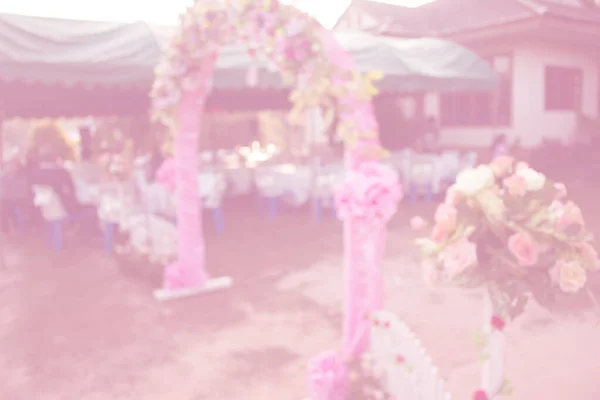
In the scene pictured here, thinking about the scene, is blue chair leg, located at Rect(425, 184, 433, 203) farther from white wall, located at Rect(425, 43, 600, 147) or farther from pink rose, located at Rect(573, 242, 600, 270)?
pink rose, located at Rect(573, 242, 600, 270)

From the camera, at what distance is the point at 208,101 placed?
46.4 feet

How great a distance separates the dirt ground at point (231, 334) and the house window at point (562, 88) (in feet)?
31.9

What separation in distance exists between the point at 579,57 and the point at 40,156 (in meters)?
13.3

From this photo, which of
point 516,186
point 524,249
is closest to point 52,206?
point 516,186

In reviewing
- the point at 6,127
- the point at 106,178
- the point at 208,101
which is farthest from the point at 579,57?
the point at 6,127

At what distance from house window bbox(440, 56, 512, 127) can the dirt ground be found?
8.55m

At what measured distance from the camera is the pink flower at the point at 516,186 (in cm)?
230

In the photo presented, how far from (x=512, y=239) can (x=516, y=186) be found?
0.24m

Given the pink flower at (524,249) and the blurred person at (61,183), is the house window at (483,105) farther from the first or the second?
the pink flower at (524,249)

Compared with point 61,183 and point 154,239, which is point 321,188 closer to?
point 154,239

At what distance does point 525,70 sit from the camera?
14.2m

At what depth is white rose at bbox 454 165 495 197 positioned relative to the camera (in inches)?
93.3

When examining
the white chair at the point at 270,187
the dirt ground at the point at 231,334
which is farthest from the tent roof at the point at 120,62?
the dirt ground at the point at 231,334

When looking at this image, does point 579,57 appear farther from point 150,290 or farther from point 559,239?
point 559,239
